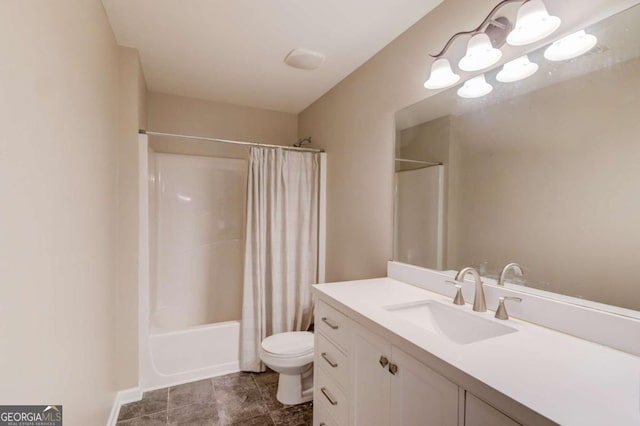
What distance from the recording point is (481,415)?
718 millimetres

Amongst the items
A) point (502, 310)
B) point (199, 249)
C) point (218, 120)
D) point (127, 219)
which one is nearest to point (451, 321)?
point (502, 310)

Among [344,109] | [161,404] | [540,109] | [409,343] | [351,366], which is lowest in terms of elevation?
[161,404]

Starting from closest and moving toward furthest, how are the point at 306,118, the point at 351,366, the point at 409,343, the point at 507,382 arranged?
the point at 507,382 < the point at 409,343 < the point at 351,366 < the point at 306,118

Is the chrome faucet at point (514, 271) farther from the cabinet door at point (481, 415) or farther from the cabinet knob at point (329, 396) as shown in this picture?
the cabinet knob at point (329, 396)

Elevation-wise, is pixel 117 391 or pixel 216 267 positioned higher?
pixel 216 267

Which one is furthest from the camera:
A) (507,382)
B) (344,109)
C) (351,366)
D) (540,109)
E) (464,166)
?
(344,109)

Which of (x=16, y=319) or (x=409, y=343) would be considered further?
(x=409, y=343)

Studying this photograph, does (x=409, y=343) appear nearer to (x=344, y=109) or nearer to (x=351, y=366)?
(x=351, y=366)

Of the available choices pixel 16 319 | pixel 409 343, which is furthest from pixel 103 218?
pixel 409 343

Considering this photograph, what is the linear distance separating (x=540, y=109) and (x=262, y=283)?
6.92ft

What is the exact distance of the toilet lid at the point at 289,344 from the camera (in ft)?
6.38

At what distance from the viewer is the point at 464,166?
1.45m

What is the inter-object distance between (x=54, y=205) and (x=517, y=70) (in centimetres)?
180

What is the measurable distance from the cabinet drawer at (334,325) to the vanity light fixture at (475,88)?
48.0 inches
